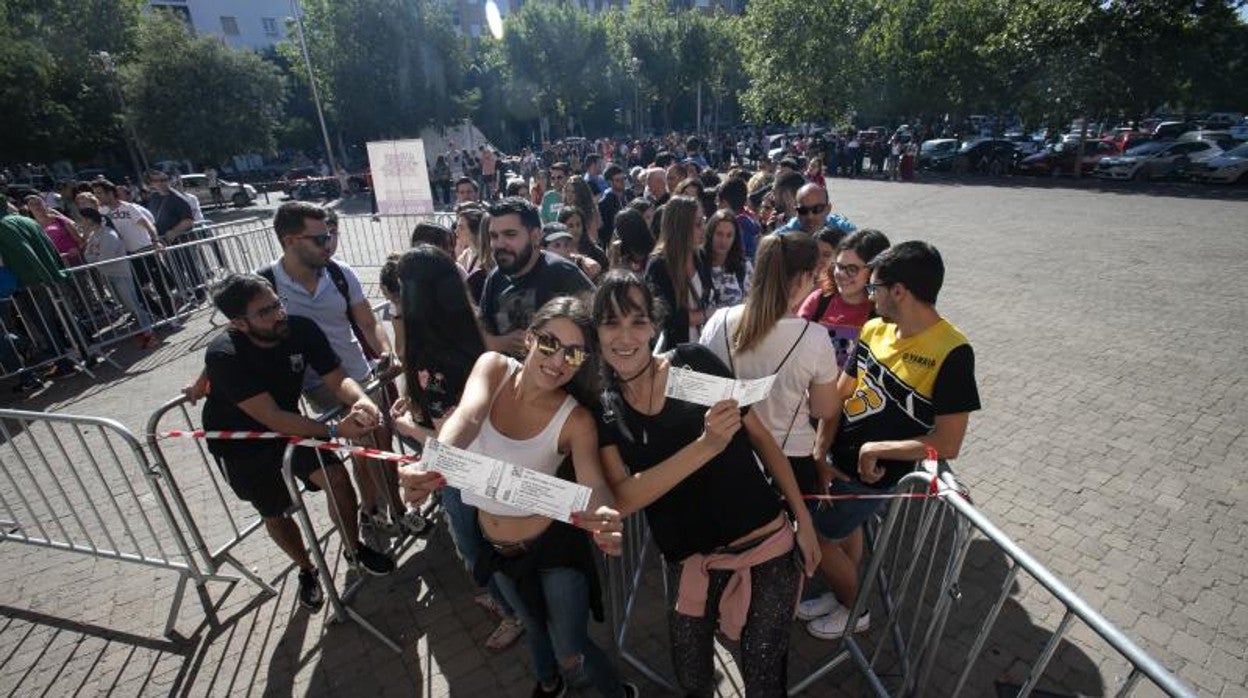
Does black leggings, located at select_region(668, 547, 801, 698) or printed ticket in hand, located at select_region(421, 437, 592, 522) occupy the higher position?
printed ticket in hand, located at select_region(421, 437, 592, 522)

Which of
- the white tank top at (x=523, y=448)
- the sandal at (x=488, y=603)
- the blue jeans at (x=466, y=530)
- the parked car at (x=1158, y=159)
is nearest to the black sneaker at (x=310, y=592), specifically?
the sandal at (x=488, y=603)

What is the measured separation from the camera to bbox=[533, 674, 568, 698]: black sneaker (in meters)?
3.00

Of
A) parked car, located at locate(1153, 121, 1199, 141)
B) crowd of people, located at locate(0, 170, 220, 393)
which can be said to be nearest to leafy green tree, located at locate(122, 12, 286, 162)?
crowd of people, located at locate(0, 170, 220, 393)

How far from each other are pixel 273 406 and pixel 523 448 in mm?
1677

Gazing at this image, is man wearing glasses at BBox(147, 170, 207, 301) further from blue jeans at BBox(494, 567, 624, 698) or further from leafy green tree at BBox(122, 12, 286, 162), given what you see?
leafy green tree at BBox(122, 12, 286, 162)

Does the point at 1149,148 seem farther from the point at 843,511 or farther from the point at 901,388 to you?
the point at 843,511

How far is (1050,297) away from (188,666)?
11.2 meters

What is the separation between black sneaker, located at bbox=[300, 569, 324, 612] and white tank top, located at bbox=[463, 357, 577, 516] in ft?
6.64

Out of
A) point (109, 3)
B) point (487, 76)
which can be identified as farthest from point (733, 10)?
point (109, 3)

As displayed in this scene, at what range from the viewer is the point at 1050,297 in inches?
357

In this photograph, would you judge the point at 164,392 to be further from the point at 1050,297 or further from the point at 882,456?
the point at 1050,297

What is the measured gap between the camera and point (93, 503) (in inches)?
144

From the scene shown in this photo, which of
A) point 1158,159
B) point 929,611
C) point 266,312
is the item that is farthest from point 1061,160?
point 266,312

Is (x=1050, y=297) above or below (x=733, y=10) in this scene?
below
